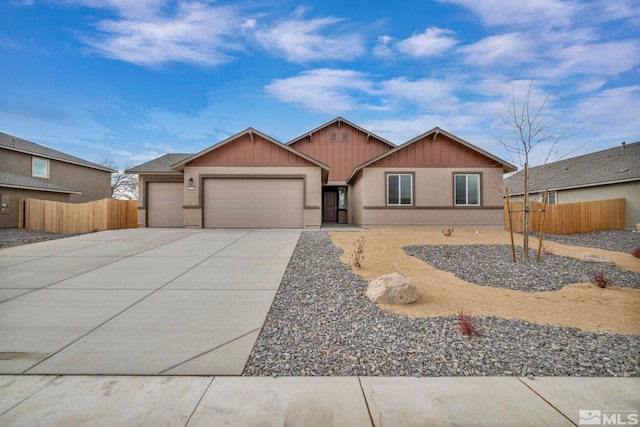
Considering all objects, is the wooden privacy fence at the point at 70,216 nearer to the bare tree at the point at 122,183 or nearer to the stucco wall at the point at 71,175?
the stucco wall at the point at 71,175

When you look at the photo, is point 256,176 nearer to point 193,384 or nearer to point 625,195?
point 193,384

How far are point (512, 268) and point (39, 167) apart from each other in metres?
27.4

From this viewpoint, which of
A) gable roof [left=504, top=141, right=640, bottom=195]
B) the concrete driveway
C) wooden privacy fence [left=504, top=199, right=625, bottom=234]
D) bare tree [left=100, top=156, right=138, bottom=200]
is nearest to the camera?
the concrete driveway

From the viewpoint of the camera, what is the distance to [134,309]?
420 centimetres

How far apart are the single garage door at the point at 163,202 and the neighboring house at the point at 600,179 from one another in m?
18.7

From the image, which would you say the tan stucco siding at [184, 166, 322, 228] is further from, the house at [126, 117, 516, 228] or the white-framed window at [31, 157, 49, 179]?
the white-framed window at [31, 157, 49, 179]

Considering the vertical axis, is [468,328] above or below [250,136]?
below

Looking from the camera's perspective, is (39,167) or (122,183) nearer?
(39,167)

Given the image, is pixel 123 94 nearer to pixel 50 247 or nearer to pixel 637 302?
pixel 50 247

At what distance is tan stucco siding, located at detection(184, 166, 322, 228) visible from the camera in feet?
44.0

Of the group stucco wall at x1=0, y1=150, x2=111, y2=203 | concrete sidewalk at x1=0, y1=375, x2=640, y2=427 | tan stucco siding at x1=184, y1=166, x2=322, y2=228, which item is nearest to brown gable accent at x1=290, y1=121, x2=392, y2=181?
tan stucco siding at x1=184, y1=166, x2=322, y2=228

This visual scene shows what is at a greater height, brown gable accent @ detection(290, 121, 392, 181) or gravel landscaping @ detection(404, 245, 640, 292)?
brown gable accent @ detection(290, 121, 392, 181)

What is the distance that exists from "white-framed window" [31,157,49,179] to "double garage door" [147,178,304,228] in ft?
48.3

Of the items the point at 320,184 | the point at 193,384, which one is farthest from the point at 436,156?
the point at 193,384
